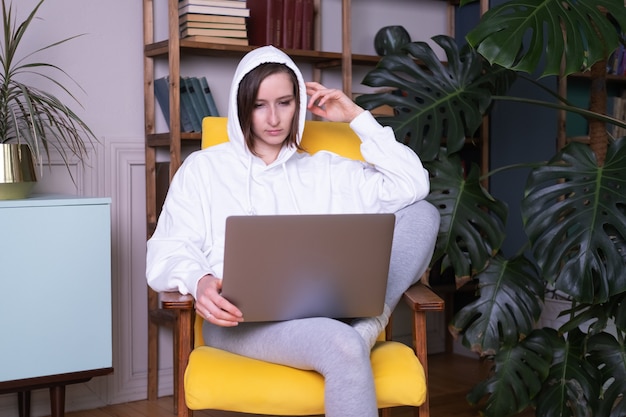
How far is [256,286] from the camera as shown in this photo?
5.82ft

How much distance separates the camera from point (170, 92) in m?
3.05

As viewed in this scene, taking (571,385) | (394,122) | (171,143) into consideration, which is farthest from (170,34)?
(571,385)

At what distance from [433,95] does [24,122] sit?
54.2 inches

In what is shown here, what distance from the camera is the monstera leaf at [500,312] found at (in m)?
2.72

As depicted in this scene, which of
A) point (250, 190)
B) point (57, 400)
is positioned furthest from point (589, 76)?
point (57, 400)

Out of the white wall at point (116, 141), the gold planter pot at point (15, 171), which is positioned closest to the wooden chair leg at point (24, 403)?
the white wall at point (116, 141)

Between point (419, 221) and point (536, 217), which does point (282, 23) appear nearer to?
point (536, 217)

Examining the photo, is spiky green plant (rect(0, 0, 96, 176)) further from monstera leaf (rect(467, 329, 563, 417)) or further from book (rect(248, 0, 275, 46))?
monstera leaf (rect(467, 329, 563, 417))

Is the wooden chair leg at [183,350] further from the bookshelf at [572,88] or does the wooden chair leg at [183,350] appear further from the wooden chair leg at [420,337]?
the bookshelf at [572,88]

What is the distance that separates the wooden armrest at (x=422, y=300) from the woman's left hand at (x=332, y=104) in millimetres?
580

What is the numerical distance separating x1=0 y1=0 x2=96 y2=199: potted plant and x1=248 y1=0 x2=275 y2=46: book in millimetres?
719

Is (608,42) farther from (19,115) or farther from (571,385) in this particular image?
(19,115)

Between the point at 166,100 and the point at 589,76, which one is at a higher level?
the point at 589,76

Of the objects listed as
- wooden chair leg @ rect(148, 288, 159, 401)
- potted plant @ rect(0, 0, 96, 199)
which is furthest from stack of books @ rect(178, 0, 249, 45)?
wooden chair leg @ rect(148, 288, 159, 401)
